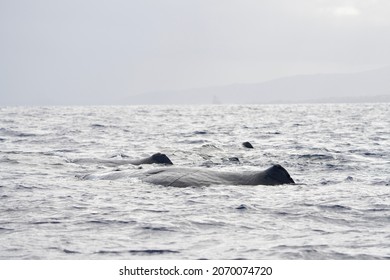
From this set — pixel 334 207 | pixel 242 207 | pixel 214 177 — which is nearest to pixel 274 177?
pixel 214 177

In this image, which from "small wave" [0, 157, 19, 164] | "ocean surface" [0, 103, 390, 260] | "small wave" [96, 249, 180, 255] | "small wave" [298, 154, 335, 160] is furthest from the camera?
"small wave" [298, 154, 335, 160]

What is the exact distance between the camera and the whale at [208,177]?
16.3m

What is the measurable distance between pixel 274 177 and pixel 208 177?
1.75 metres

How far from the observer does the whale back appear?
16266mm

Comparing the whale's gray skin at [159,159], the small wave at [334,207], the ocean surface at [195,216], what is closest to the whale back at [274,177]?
the ocean surface at [195,216]

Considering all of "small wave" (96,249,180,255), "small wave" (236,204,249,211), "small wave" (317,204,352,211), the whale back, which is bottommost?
"small wave" (317,204,352,211)

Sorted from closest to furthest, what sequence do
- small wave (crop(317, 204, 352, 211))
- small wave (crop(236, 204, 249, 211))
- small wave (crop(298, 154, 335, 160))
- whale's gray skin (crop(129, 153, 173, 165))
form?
small wave (crop(236, 204, 249, 211))
small wave (crop(317, 204, 352, 211))
whale's gray skin (crop(129, 153, 173, 165))
small wave (crop(298, 154, 335, 160))

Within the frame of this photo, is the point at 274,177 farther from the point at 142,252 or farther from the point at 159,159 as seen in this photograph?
the point at 142,252

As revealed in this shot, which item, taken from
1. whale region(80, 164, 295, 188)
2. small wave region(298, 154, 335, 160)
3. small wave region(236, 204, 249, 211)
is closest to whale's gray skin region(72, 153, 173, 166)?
whale region(80, 164, 295, 188)

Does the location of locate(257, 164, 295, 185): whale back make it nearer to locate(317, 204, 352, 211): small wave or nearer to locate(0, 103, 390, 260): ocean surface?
locate(0, 103, 390, 260): ocean surface

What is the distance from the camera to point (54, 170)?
21156mm

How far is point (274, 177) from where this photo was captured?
16375 mm

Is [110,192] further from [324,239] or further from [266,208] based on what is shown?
[324,239]
